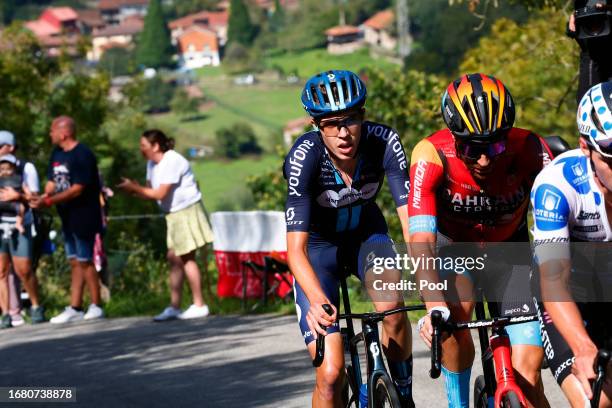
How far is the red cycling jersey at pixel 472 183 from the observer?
19.4 ft

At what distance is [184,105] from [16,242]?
13673 cm

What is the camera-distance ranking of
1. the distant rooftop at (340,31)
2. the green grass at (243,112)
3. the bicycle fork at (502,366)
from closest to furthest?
the bicycle fork at (502,366) < the green grass at (243,112) < the distant rooftop at (340,31)

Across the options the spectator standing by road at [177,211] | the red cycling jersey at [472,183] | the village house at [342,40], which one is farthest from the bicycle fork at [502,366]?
the village house at [342,40]

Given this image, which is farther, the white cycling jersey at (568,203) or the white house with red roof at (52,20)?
the white house with red roof at (52,20)

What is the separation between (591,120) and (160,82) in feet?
504

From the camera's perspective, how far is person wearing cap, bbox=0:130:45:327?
12.7 m

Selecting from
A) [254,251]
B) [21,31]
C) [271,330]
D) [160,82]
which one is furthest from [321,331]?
[160,82]

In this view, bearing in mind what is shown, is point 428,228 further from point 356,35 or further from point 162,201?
point 356,35

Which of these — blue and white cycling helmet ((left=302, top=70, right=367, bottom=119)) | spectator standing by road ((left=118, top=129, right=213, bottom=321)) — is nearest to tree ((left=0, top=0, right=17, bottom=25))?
spectator standing by road ((left=118, top=129, right=213, bottom=321))

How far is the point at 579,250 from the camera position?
5.02 meters

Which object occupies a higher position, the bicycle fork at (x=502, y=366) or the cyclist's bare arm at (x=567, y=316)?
the cyclist's bare arm at (x=567, y=316)

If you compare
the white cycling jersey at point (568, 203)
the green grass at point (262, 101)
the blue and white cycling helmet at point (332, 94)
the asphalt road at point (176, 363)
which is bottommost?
the asphalt road at point (176, 363)

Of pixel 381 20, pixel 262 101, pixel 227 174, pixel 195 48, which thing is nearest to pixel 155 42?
pixel 195 48

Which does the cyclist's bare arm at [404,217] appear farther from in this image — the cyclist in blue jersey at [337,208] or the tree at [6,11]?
the tree at [6,11]
